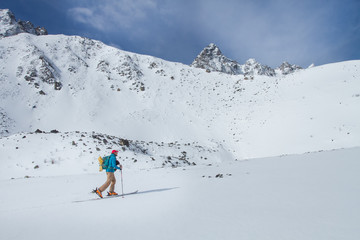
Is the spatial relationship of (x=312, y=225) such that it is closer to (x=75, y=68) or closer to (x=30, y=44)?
(x=75, y=68)

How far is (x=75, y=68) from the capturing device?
155 feet

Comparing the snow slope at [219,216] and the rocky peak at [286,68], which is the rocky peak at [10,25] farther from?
the rocky peak at [286,68]

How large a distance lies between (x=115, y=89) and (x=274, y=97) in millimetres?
29554

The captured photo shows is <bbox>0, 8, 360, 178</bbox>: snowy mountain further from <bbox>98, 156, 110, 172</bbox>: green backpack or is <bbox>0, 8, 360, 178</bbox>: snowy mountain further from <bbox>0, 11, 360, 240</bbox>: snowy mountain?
Answer: <bbox>98, 156, 110, 172</bbox>: green backpack

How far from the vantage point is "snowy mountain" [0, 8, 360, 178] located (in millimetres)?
26906

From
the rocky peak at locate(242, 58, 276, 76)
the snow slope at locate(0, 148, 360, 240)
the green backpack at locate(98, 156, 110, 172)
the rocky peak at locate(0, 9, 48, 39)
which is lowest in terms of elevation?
the snow slope at locate(0, 148, 360, 240)

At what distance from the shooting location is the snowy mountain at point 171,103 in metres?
26.9

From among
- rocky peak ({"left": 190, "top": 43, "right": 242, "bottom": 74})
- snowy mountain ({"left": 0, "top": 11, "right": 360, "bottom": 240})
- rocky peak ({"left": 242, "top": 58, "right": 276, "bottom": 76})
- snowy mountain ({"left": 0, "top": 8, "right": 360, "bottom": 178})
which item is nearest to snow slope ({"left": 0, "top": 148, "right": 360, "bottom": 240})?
snowy mountain ({"left": 0, "top": 11, "right": 360, "bottom": 240})

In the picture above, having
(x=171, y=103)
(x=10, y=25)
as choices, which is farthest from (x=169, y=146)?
(x=10, y=25)

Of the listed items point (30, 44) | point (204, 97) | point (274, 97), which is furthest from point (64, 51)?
point (274, 97)

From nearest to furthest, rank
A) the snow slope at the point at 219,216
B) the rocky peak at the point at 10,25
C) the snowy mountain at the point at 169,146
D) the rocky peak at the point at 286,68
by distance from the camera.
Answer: the snow slope at the point at 219,216 < the snowy mountain at the point at 169,146 < the rocky peak at the point at 10,25 < the rocky peak at the point at 286,68

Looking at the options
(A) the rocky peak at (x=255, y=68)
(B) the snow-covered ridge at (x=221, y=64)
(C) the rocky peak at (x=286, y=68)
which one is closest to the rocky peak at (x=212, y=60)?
(B) the snow-covered ridge at (x=221, y=64)

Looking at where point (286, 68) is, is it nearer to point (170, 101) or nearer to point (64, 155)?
point (170, 101)

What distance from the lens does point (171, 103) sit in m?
41.4
